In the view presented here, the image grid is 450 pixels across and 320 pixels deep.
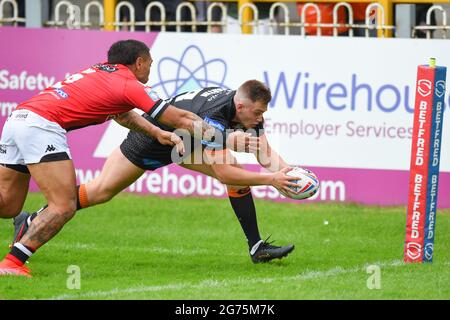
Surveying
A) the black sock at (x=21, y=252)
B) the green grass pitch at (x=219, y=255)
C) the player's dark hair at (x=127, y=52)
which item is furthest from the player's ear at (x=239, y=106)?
the black sock at (x=21, y=252)

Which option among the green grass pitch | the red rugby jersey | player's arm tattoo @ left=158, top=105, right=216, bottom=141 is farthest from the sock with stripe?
player's arm tattoo @ left=158, top=105, right=216, bottom=141

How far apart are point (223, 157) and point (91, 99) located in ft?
4.11

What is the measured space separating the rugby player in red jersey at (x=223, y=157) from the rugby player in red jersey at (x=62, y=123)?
0.29m

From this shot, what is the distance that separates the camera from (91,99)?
9.45 m

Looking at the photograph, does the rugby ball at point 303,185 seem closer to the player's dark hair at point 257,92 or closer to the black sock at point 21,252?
the player's dark hair at point 257,92

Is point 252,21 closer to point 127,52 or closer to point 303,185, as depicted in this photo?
point 127,52

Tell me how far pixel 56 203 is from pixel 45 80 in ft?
16.4

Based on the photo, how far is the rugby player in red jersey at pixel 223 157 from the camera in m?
9.77

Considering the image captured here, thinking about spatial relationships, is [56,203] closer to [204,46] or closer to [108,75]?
[108,75]

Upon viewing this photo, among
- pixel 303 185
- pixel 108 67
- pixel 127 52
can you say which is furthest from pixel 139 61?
pixel 303 185

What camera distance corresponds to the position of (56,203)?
940 centimetres

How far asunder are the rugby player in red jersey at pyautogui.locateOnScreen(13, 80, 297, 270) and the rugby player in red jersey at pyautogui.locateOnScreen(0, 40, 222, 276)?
0.29 meters

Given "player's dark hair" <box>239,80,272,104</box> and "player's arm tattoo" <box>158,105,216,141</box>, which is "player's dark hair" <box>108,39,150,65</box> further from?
"player's dark hair" <box>239,80,272,104</box>

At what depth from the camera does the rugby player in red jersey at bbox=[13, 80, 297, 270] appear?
9766 mm
